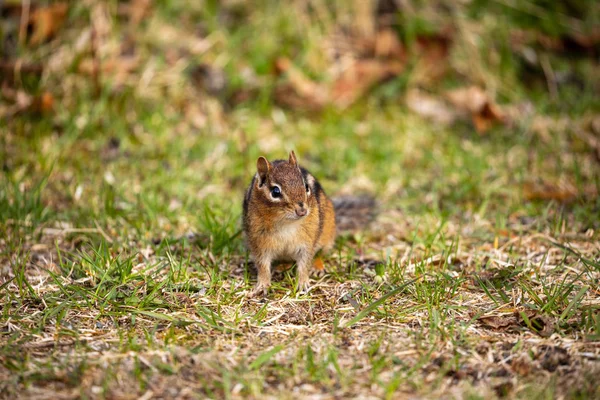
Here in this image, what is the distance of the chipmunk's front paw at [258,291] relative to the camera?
352 cm

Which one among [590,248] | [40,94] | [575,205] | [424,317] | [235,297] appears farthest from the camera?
[40,94]

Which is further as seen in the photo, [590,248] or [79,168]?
[79,168]

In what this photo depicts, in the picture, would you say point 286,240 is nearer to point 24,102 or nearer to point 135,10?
point 24,102

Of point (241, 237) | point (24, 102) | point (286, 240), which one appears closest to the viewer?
point (286, 240)

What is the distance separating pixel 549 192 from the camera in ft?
15.9

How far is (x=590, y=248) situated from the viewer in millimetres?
4000

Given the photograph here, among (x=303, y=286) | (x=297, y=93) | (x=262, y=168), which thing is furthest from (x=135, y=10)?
(x=303, y=286)

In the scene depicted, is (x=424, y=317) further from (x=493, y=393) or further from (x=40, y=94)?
(x=40, y=94)

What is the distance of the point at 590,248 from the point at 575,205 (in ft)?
2.40

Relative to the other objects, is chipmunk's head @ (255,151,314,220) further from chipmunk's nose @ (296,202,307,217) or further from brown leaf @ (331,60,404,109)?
brown leaf @ (331,60,404,109)

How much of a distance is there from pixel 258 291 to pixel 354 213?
106cm

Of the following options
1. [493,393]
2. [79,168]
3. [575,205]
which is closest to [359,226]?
[575,205]

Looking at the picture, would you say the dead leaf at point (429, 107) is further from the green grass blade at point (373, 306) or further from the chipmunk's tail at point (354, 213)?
the green grass blade at point (373, 306)

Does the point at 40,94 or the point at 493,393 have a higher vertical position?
the point at 40,94
